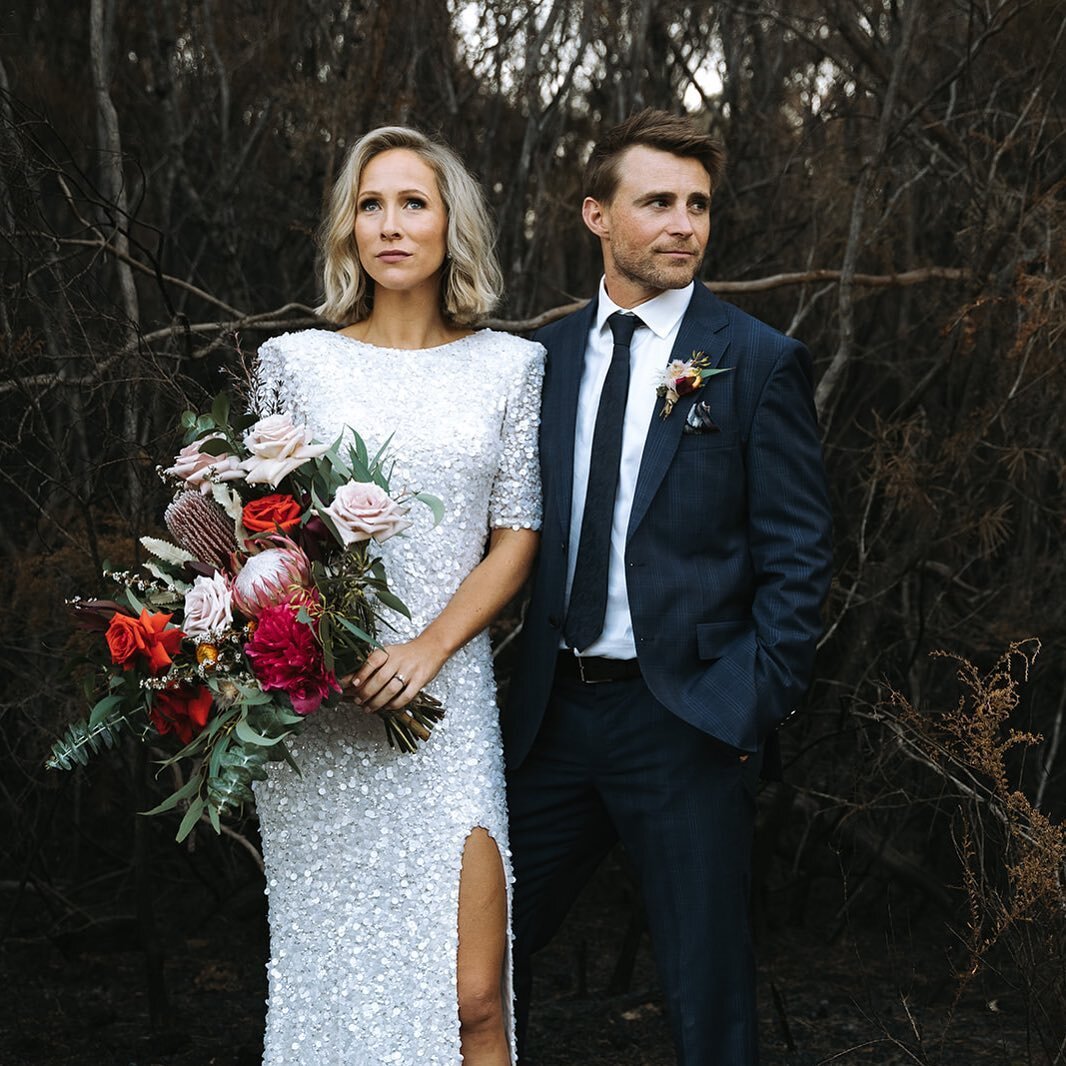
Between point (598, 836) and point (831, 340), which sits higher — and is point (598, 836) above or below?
below

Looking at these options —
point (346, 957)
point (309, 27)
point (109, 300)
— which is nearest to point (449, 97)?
point (309, 27)

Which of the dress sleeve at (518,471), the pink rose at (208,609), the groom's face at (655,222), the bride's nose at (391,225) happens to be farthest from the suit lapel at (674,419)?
the pink rose at (208,609)

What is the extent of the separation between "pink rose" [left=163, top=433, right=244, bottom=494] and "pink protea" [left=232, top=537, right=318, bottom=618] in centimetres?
17

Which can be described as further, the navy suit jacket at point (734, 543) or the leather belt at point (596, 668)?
the leather belt at point (596, 668)

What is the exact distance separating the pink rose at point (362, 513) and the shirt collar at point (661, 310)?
35.6 inches

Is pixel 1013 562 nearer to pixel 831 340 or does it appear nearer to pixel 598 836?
pixel 831 340

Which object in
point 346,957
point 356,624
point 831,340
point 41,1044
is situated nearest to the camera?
point 356,624

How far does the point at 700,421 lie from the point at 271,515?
0.97 m

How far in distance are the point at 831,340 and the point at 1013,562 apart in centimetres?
117

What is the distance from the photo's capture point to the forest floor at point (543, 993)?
13.7ft

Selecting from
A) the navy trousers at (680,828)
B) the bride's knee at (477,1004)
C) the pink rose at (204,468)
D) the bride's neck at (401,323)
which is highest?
the bride's neck at (401,323)

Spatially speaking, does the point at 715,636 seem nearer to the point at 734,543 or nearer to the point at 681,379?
the point at 734,543

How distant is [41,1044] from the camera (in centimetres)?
416

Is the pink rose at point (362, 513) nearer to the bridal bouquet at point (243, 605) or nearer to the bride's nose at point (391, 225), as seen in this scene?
the bridal bouquet at point (243, 605)
